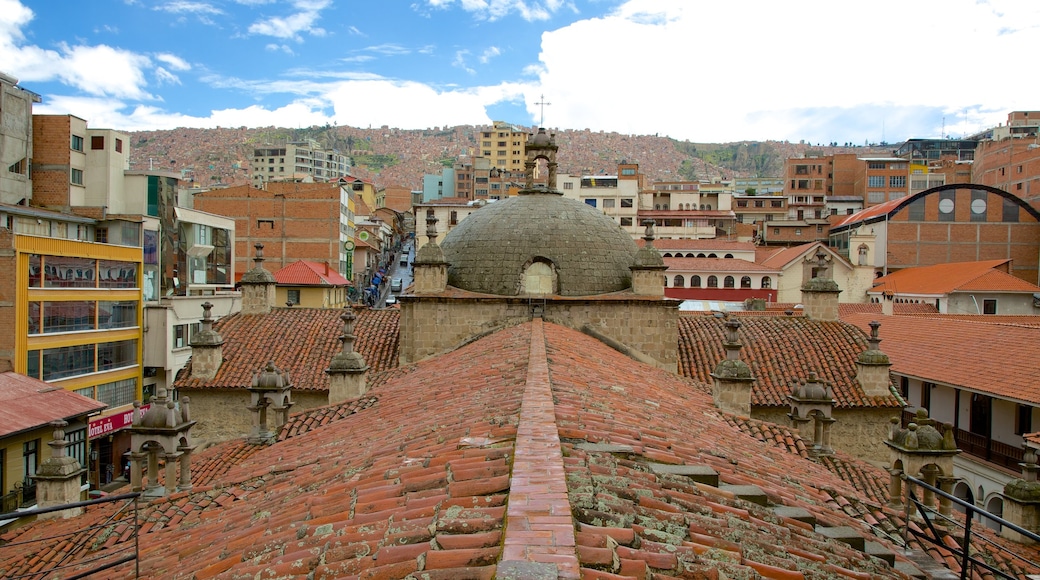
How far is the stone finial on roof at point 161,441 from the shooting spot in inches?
547

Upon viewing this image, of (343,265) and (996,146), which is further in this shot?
(996,146)

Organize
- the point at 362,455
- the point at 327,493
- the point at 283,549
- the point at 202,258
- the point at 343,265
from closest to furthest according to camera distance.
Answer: the point at 283,549 < the point at 327,493 < the point at 362,455 < the point at 202,258 < the point at 343,265

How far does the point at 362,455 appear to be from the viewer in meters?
8.10

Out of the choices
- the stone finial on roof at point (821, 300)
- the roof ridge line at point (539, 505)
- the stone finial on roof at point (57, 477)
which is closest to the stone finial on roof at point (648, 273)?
the stone finial on roof at point (821, 300)

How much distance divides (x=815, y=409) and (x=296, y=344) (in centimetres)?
1583

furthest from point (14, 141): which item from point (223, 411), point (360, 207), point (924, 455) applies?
point (360, 207)

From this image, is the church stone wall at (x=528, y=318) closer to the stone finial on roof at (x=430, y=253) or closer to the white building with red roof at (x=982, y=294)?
the stone finial on roof at (x=430, y=253)

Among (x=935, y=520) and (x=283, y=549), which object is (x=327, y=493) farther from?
(x=935, y=520)

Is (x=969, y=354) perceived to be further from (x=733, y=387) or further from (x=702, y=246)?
(x=702, y=246)

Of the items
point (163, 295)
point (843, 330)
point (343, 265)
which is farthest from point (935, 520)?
point (343, 265)

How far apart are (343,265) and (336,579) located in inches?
2108

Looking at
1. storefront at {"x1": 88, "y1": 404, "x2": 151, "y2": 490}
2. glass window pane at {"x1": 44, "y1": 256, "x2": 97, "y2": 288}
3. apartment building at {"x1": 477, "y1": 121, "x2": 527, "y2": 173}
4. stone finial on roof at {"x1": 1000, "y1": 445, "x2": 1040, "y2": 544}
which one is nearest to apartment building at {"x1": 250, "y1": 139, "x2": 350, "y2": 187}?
apartment building at {"x1": 477, "y1": 121, "x2": 527, "y2": 173}

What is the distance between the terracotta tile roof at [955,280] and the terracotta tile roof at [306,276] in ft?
122

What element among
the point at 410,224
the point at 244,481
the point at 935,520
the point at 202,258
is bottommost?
the point at 935,520
